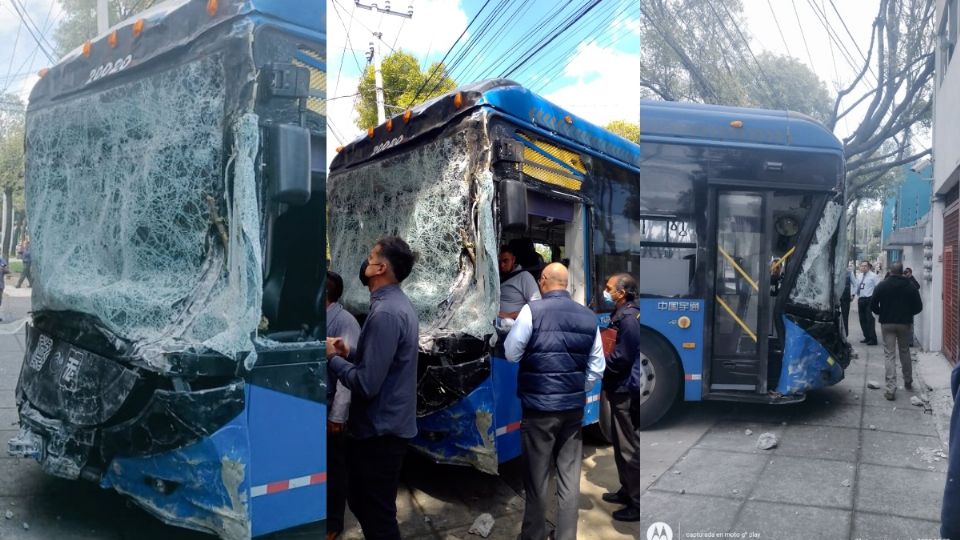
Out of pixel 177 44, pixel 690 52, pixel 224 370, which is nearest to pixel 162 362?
pixel 224 370

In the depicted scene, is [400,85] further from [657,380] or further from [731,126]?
[657,380]

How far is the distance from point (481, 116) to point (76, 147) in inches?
56.1

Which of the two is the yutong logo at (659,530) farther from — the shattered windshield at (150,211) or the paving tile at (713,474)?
the shattered windshield at (150,211)

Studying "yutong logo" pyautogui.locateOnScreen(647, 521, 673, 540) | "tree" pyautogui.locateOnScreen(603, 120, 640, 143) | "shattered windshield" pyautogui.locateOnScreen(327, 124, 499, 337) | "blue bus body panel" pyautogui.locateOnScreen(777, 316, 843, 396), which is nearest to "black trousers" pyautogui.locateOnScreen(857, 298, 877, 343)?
"blue bus body panel" pyautogui.locateOnScreen(777, 316, 843, 396)

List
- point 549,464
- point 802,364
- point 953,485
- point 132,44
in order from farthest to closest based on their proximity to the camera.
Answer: point 549,464 < point 802,364 < point 953,485 < point 132,44

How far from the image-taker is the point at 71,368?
4.20ft

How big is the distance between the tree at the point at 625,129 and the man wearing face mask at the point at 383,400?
3.28ft

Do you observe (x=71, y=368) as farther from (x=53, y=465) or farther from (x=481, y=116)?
(x=481, y=116)

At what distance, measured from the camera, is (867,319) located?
1.53 meters

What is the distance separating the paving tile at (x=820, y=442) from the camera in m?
1.55

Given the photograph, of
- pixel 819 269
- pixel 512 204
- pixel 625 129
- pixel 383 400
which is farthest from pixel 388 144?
pixel 819 269

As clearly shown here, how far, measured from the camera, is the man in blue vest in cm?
241

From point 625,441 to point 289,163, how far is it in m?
1.94

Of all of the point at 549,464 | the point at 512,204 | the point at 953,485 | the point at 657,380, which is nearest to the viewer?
the point at 953,485
